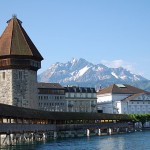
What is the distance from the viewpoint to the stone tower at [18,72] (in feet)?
228

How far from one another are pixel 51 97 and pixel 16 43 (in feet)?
168

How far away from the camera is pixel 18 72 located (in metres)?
70.4

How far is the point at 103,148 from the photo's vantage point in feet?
156

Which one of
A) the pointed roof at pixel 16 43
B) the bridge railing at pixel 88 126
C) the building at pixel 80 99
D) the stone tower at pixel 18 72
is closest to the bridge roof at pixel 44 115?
the bridge railing at pixel 88 126

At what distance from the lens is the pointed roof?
7094cm

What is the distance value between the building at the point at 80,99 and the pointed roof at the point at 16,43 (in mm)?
56764

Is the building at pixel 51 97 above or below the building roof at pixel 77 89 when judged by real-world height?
below

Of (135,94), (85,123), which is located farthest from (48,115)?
(135,94)

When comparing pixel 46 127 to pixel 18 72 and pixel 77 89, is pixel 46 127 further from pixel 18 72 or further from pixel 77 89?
pixel 77 89

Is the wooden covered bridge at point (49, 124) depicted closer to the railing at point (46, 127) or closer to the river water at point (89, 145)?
the railing at point (46, 127)

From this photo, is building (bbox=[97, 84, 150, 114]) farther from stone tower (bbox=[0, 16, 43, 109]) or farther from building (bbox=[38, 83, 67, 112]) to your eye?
stone tower (bbox=[0, 16, 43, 109])

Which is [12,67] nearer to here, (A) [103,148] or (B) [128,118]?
(A) [103,148]

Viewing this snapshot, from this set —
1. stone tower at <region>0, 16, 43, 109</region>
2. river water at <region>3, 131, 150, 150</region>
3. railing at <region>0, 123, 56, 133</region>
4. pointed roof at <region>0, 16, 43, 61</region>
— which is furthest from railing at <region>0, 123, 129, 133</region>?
pointed roof at <region>0, 16, 43, 61</region>

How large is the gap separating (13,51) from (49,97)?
51.9 m
